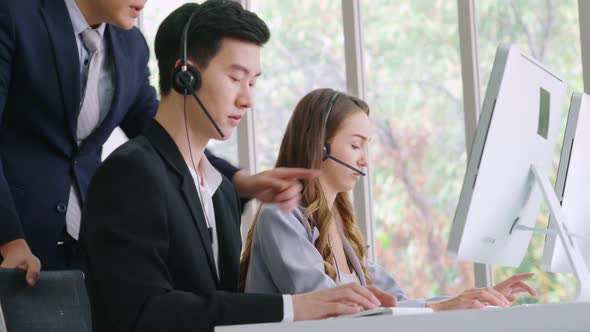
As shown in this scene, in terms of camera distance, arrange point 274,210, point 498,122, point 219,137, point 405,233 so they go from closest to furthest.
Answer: point 498,122 < point 219,137 < point 274,210 < point 405,233

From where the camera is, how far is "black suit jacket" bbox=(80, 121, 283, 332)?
4.79 ft

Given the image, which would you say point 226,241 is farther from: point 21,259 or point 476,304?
point 476,304

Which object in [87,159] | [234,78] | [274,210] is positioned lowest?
[274,210]

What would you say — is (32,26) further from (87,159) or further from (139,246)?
(139,246)

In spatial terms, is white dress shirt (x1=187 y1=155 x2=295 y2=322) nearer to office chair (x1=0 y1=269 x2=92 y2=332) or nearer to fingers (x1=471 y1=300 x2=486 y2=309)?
office chair (x1=0 y1=269 x2=92 y2=332)

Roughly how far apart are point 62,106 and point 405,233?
2085 millimetres

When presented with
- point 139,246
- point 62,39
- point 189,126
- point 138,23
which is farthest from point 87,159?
point 138,23

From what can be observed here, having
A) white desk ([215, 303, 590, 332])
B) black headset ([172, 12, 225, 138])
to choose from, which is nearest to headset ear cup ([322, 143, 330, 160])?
black headset ([172, 12, 225, 138])

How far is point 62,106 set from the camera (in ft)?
6.58

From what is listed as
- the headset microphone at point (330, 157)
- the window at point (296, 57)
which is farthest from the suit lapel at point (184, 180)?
the window at point (296, 57)

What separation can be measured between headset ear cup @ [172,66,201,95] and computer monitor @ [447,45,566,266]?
0.55 metres

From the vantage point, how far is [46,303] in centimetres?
163

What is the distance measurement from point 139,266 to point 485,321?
1.93ft

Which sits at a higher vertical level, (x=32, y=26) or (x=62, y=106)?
(x=32, y=26)
